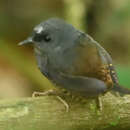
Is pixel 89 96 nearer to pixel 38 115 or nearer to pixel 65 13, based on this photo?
pixel 38 115

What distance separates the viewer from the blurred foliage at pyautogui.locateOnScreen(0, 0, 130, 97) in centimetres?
641

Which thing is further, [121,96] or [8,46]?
[8,46]

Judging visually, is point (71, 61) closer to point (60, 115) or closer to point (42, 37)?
point (42, 37)

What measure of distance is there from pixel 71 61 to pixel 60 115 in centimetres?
37

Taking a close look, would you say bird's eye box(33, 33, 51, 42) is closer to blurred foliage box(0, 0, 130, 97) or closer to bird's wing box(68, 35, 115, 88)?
bird's wing box(68, 35, 115, 88)

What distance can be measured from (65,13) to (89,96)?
3014 millimetres

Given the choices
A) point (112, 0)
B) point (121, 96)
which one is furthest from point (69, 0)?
point (121, 96)

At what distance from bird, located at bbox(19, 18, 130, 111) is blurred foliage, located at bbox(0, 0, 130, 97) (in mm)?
2521

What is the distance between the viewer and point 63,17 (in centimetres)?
662

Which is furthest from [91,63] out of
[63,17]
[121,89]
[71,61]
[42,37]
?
[63,17]

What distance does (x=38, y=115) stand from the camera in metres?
3.67

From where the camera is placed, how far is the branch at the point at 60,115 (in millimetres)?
3619

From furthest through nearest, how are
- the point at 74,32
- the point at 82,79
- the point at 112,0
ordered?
the point at 112,0 → the point at 74,32 → the point at 82,79

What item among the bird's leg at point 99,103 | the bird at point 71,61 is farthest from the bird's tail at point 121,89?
the bird's leg at point 99,103
